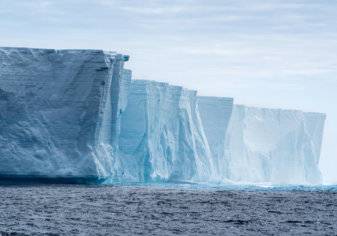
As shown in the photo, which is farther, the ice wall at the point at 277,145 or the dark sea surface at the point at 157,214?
the ice wall at the point at 277,145

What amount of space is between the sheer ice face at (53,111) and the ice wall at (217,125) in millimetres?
13489

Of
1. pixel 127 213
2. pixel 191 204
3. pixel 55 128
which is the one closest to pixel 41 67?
pixel 55 128

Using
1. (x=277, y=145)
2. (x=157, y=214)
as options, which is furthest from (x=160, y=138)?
(x=157, y=214)

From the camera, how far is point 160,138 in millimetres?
28109

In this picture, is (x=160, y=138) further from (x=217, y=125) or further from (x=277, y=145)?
(x=277, y=145)

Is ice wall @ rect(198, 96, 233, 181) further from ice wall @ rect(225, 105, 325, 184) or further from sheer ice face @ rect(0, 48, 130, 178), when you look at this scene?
sheer ice face @ rect(0, 48, 130, 178)

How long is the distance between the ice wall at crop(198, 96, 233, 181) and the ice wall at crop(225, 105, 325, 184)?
3.06 metres

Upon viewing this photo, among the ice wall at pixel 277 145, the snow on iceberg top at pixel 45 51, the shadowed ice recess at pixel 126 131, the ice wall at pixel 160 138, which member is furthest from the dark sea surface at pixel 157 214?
the ice wall at pixel 277 145

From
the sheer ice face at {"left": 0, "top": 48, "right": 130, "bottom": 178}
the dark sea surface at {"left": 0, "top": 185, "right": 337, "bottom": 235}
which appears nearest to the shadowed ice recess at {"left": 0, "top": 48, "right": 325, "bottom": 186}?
the sheer ice face at {"left": 0, "top": 48, "right": 130, "bottom": 178}

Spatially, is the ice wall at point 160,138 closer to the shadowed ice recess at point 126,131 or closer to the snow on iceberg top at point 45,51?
the shadowed ice recess at point 126,131

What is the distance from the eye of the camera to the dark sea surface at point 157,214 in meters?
9.03

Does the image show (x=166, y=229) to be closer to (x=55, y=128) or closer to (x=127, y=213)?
(x=127, y=213)

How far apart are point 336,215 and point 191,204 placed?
113 inches

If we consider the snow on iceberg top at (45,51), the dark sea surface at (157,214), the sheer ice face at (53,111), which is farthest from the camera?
the snow on iceberg top at (45,51)
